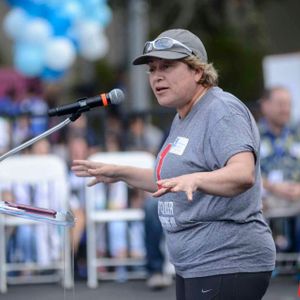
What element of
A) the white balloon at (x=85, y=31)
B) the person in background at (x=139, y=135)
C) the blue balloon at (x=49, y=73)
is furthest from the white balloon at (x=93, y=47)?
the person in background at (x=139, y=135)

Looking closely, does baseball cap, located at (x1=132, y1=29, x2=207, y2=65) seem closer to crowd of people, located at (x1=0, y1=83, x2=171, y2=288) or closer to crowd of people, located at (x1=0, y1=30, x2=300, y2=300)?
crowd of people, located at (x1=0, y1=30, x2=300, y2=300)

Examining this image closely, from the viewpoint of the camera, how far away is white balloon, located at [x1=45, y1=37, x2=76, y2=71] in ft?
40.9

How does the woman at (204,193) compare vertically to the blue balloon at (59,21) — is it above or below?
below

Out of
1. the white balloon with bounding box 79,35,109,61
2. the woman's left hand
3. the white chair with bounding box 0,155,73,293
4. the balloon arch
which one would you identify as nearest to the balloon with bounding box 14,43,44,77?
the balloon arch

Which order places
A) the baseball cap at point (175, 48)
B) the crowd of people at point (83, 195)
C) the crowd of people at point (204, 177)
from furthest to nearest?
the crowd of people at point (83, 195) < the baseball cap at point (175, 48) < the crowd of people at point (204, 177)

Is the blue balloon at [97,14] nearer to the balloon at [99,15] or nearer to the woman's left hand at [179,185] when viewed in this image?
the balloon at [99,15]

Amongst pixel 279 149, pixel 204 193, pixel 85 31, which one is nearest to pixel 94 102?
pixel 204 193

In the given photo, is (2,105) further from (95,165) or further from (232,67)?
(232,67)

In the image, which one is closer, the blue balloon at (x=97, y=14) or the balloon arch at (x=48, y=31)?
the balloon arch at (x=48, y=31)

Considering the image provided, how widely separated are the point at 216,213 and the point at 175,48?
2.36 feet

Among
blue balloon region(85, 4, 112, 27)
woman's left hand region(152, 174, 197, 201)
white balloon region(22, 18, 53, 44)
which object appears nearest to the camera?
woman's left hand region(152, 174, 197, 201)

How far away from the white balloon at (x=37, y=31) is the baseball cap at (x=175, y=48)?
826 centimetres

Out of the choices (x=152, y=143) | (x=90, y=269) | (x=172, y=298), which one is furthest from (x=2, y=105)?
(x=172, y=298)

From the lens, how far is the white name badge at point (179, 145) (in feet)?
13.9
